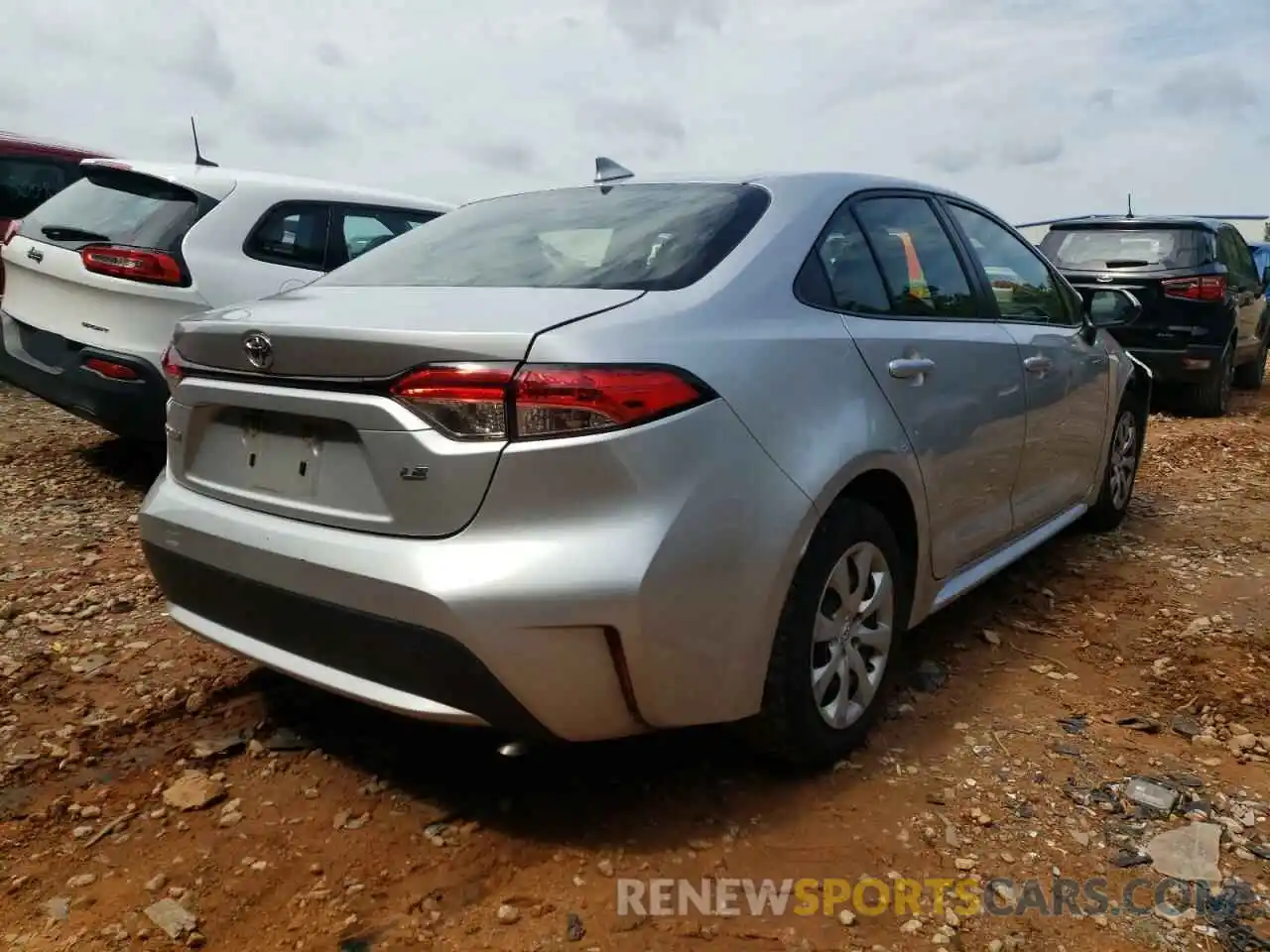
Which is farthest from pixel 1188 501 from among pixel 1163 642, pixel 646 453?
pixel 646 453

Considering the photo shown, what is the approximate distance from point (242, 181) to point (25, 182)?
2854mm

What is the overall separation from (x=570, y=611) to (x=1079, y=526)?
3.62 m

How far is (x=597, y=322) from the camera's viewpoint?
6.76 ft

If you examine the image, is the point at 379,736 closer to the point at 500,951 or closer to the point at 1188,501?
the point at 500,951

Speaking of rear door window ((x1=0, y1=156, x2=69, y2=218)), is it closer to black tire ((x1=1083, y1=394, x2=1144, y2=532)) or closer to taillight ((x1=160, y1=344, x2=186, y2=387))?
taillight ((x1=160, y1=344, x2=186, y2=387))

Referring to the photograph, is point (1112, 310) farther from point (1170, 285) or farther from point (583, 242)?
point (1170, 285)

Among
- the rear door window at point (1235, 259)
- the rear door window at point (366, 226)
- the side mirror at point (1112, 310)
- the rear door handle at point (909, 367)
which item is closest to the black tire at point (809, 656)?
the rear door handle at point (909, 367)

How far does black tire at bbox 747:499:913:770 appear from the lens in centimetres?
233

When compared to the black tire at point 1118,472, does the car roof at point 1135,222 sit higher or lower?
higher

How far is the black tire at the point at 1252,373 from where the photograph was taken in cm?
997

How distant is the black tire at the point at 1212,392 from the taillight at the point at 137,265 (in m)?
7.34

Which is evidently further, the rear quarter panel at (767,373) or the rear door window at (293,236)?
the rear door window at (293,236)

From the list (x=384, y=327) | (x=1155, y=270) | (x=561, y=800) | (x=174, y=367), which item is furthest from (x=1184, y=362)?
(x=174, y=367)

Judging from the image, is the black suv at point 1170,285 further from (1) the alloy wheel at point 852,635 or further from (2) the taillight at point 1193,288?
(1) the alloy wheel at point 852,635
